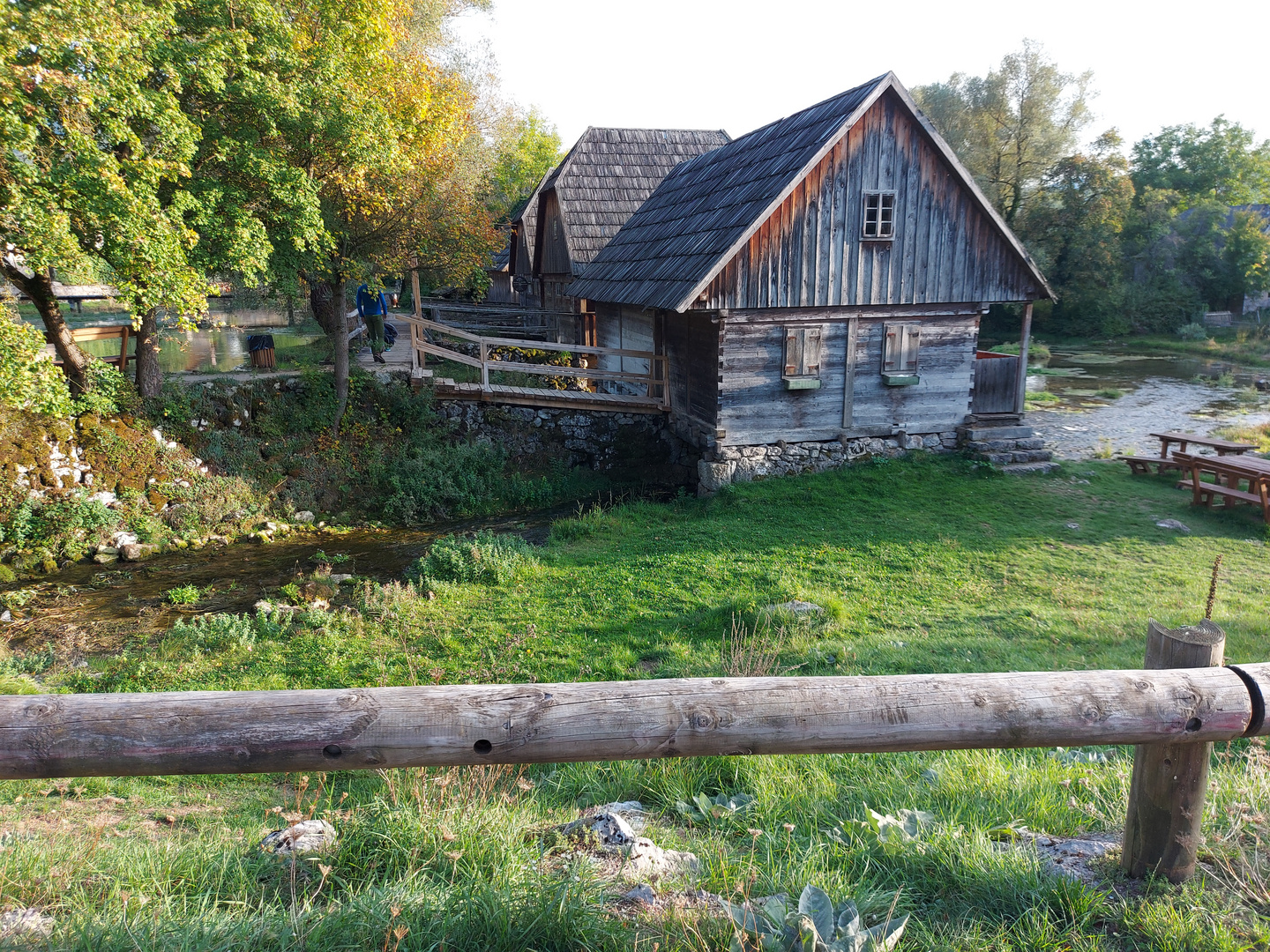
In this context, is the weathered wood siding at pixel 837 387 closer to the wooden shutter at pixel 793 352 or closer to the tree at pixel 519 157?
the wooden shutter at pixel 793 352

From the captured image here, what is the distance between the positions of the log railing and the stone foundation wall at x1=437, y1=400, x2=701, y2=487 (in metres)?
14.3

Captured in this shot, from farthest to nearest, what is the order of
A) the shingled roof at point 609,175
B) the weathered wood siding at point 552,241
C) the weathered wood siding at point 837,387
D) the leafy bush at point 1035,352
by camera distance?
the leafy bush at point 1035,352 → the weathered wood siding at point 552,241 → the shingled roof at point 609,175 → the weathered wood siding at point 837,387

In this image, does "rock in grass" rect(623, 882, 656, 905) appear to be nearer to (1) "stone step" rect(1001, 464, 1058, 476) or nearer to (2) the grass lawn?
(2) the grass lawn

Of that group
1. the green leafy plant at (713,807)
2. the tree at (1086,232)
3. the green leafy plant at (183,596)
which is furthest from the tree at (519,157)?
the green leafy plant at (713,807)

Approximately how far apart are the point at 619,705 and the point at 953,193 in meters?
14.9

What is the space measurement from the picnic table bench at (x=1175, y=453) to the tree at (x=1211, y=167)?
36.3m

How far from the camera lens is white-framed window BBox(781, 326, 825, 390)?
14828 mm

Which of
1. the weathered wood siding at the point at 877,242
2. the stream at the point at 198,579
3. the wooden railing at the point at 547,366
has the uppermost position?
the weathered wood siding at the point at 877,242

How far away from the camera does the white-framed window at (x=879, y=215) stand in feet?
47.7

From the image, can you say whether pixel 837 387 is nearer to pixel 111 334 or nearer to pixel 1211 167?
pixel 111 334

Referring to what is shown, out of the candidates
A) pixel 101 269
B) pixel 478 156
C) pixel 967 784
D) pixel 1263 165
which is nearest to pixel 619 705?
pixel 967 784

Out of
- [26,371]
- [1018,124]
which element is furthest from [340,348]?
[1018,124]

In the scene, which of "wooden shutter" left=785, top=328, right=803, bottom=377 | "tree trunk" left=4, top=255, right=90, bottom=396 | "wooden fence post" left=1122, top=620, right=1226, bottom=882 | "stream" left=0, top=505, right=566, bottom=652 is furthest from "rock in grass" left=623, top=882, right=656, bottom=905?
"tree trunk" left=4, top=255, right=90, bottom=396

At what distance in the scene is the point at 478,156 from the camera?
1323 inches
